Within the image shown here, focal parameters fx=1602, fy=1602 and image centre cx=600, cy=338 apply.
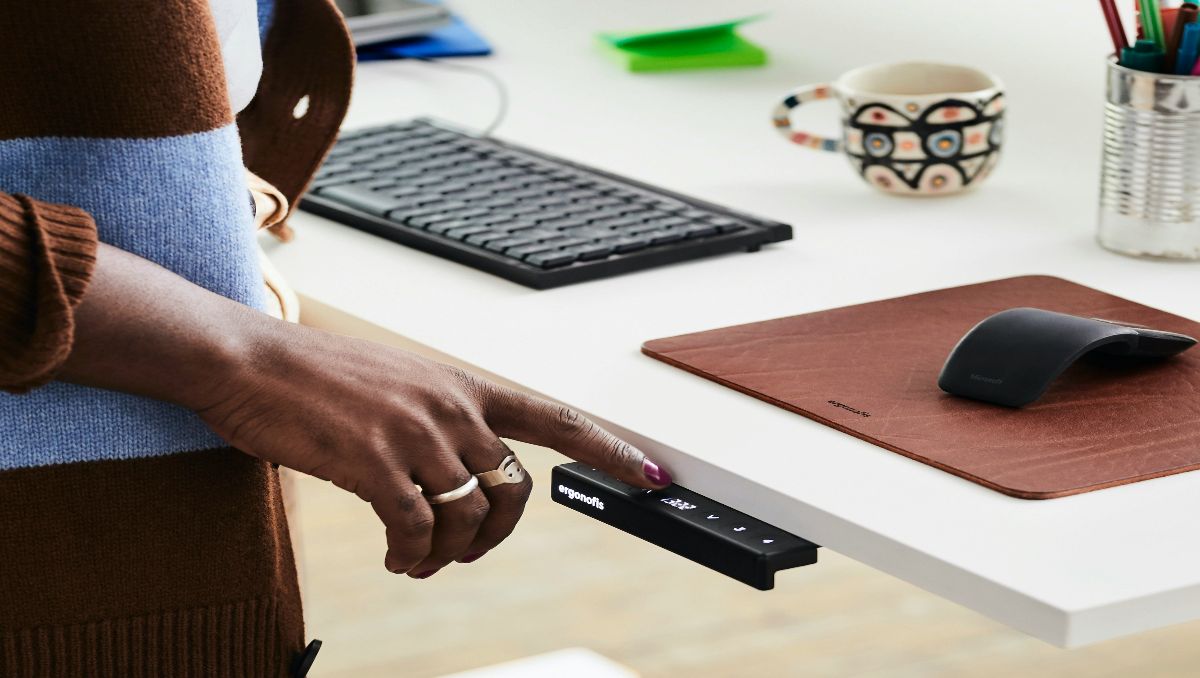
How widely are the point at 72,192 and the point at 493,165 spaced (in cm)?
55

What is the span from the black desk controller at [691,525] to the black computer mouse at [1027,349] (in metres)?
0.15

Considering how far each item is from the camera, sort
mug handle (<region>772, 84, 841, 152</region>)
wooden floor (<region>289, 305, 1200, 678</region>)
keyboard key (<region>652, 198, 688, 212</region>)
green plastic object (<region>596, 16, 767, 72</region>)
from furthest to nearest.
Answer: wooden floor (<region>289, 305, 1200, 678</region>)
green plastic object (<region>596, 16, 767, 72</region>)
mug handle (<region>772, 84, 841, 152</region>)
keyboard key (<region>652, 198, 688, 212</region>)

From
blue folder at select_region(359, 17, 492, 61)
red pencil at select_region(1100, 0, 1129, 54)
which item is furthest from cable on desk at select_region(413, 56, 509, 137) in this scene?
red pencil at select_region(1100, 0, 1129, 54)

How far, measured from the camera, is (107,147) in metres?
0.74

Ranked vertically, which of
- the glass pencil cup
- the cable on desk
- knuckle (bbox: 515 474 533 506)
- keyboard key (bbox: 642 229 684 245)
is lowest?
knuckle (bbox: 515 474 533 506)

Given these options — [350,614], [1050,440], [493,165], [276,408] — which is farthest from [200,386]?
[350,614]

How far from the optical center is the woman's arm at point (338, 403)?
695 mm

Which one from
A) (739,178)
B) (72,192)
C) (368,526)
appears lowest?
(368,526)

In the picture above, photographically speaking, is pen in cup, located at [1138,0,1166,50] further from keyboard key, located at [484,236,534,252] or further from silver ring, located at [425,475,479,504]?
silver ring, located at [425,475,479,504]

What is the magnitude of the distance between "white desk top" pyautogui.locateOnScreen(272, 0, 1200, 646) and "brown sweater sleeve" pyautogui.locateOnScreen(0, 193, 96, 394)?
0.87 ft

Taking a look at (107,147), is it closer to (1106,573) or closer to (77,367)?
(77,367)

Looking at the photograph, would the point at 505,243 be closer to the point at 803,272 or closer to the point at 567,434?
the point at 803,272

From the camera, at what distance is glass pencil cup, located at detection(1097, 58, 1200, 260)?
3.43ft

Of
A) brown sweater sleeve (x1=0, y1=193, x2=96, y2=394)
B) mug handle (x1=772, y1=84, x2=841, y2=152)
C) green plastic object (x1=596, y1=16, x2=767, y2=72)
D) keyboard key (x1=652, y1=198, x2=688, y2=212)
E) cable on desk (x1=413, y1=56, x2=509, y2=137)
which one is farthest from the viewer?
green plastic object (x1=596, y1=16, x2=767, y2=72)
